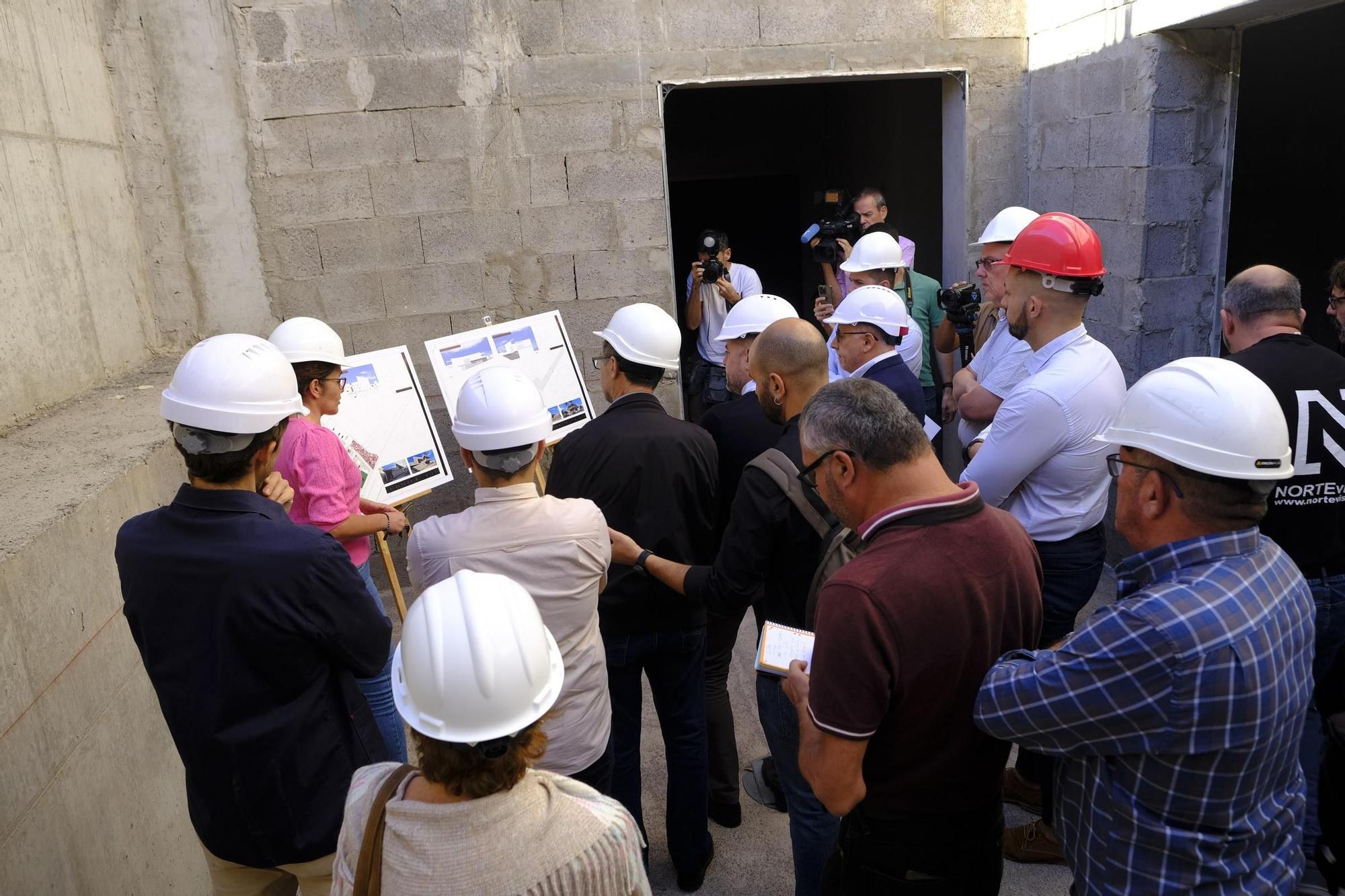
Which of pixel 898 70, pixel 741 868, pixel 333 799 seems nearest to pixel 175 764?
Answer: pixel 333 799

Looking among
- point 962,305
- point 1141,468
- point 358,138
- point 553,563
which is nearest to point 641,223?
point 358,138

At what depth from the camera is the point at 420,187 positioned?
5.38 meters

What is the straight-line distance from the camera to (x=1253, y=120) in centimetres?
775

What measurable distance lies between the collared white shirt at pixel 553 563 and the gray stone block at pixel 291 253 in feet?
11.6

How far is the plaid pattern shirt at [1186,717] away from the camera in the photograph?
1.51 metres

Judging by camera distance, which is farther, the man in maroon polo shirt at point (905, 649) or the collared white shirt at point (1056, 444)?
the collared white shirt at point (1056, 444)

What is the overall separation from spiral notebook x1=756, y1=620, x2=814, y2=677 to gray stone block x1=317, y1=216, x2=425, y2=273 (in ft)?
12.9

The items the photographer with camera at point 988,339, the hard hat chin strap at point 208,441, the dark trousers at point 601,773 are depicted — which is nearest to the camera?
the hard hat chin strap at point 208,441

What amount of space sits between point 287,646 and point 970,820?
1.45 meters

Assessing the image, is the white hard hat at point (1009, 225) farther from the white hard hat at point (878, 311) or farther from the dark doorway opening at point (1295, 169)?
the dark doorway opening at point (1295, 169)

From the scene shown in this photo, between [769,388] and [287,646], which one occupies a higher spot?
[769,388]

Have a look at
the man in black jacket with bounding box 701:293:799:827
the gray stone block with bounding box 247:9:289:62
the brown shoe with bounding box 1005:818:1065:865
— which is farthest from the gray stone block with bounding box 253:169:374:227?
the brown shoe with bounding box 1005:818:1065:865

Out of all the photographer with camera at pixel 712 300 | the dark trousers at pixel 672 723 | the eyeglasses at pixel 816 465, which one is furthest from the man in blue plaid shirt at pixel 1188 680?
the photographer with camera at pixel 712 300

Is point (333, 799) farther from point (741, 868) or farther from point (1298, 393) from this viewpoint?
point (1298, 393)
